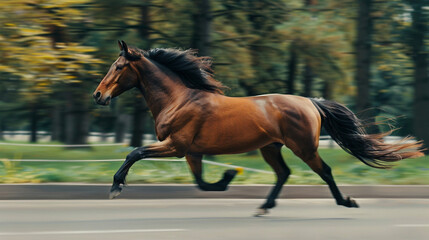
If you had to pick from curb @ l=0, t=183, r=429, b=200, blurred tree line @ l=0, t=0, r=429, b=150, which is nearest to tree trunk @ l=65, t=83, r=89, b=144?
blurred tree line @ l=0, t=0, r=429, b=150

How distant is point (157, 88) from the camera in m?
7.75

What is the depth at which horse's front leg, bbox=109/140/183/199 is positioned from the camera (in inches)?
277

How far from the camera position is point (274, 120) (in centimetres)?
779

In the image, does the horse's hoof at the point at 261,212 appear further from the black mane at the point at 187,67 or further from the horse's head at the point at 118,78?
the horse's head at the point at 118,78

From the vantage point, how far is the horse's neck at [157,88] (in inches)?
304

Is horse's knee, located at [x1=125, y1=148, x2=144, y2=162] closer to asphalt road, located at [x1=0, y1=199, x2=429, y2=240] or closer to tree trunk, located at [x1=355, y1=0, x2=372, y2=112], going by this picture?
asphalt road, located at [x1=0, y1=199, x2=429, y2=240]

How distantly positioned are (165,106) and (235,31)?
9.82 metres

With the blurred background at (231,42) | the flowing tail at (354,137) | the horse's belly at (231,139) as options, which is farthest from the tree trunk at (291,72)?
the horse's belly at (231,139)

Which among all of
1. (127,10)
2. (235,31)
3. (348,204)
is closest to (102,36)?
(127,10)

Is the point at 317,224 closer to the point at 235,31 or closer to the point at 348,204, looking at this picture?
the point at 348,204

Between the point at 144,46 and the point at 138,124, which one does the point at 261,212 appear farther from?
the point at 138,124

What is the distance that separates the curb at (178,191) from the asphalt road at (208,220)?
16cm

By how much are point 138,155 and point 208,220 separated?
1130mm

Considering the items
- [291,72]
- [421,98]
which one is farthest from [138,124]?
[421,98]
